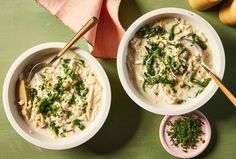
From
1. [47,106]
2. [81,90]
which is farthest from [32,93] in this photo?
[81,90]

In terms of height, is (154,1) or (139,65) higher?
(154,1)

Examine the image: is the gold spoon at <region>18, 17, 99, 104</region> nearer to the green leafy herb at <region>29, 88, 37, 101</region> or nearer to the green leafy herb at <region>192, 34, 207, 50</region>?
the green leafy herb at <region>29, 88, 37, 101</region>

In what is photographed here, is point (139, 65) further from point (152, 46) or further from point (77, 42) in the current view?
point (77, 42)

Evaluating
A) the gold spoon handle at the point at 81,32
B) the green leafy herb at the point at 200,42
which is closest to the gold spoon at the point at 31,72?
the gold spoon handle at the point at 81,32

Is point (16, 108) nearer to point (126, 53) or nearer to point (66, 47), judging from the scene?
point (66, 47)

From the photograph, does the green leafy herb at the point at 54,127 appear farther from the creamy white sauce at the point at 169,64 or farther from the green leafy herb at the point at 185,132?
the green leafy herb at the point at 185,132

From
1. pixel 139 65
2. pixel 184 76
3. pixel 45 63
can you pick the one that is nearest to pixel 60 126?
pixel 45 63

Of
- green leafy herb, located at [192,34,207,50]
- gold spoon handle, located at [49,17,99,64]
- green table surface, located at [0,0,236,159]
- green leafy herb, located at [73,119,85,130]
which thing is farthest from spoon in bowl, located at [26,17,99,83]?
green leafy herb, located at [192,34,207,50]
